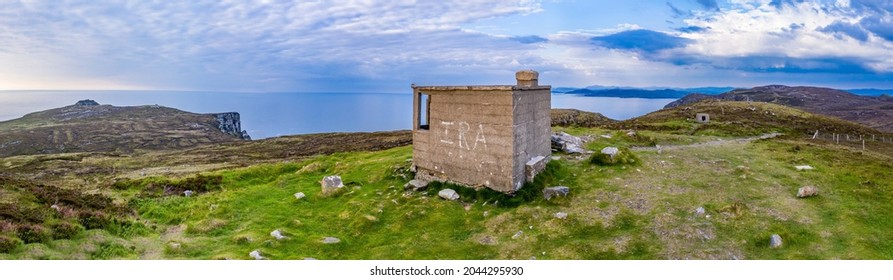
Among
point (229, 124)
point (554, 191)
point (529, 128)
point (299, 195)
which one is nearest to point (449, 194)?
point (554, 191)

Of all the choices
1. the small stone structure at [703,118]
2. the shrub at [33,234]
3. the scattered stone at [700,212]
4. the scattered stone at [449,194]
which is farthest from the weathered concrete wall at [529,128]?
the small stone structure at [703,118]

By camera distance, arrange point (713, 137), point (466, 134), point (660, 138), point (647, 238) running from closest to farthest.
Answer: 1. point (647, 238)
2. point (466, 134)
3. point (660, 138)
4. point (713, 137)

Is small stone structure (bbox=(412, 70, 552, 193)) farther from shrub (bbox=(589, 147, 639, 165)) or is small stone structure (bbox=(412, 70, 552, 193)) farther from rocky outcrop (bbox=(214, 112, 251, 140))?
rocky outcrop (bbox=(214, 112, 251, 140))

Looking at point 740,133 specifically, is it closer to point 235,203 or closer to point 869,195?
point 869,195

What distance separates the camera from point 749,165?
72.1ft

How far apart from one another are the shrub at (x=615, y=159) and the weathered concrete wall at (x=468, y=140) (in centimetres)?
637

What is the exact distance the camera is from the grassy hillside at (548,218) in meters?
13.0

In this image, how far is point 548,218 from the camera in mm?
15453

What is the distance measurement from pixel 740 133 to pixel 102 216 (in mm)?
44266

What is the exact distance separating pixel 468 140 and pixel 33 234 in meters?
13.8

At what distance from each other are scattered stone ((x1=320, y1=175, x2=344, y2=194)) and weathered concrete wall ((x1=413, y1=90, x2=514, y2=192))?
140 inches

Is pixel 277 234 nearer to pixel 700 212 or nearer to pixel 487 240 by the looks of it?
pixel 487 240

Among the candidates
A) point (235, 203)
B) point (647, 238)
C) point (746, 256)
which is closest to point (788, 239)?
point (746, 256)

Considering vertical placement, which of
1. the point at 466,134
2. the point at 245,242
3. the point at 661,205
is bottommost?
the point at 245,242
